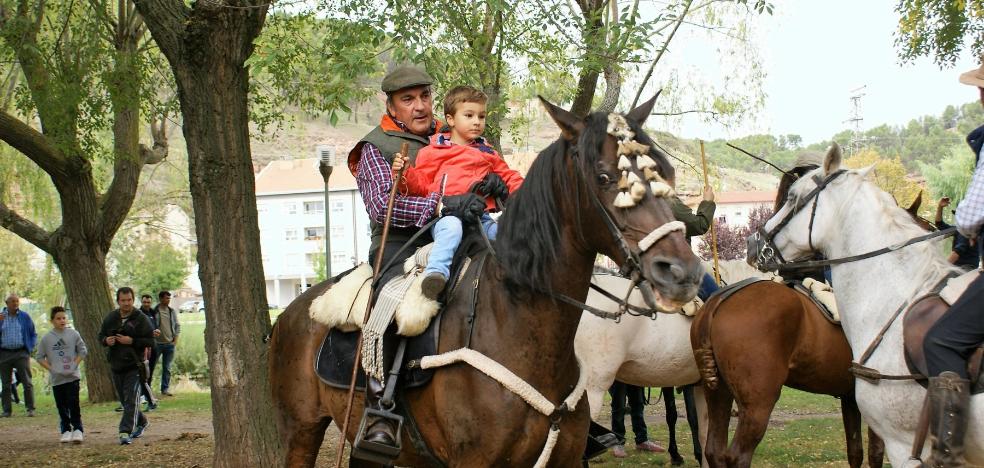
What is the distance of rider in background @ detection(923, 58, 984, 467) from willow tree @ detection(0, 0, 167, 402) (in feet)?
37.7

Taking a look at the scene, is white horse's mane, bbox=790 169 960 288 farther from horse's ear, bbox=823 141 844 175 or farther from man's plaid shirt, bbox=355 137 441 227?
man's plaid shirt, bbox=355 137 441 227

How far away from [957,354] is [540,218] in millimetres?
2262

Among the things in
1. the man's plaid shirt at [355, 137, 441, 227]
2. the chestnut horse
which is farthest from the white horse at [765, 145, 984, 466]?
the man's plaid shirt at [355, 137, 441, 227]

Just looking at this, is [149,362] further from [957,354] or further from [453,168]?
[957,354]

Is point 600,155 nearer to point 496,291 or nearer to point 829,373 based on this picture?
point 496,291

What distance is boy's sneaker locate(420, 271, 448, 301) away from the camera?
4.29 m

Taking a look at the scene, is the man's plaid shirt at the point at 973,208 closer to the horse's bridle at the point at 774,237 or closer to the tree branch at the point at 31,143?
the horse's bridle at the point at 774,237

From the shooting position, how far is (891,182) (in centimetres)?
4866

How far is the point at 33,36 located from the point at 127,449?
21.3 ft

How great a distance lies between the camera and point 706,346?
273 inches

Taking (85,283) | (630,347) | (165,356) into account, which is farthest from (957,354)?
(165,356)

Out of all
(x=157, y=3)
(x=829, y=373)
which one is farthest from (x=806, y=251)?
(x=157, y=3)

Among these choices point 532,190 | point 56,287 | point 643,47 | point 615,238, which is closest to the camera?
point 615,238

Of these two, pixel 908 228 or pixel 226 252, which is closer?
pixel 908 228
